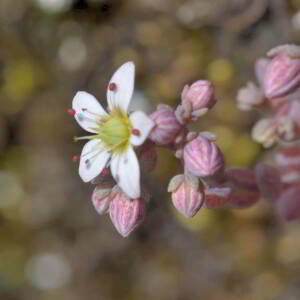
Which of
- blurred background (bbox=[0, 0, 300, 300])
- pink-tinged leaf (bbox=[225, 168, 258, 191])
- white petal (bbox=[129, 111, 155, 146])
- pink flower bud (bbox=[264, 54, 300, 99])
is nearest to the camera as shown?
white petal (bbox=[129, 111, 155, 146])

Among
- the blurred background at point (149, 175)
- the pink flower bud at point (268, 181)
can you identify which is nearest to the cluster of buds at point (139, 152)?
the pink flower bud at point (268, 181)

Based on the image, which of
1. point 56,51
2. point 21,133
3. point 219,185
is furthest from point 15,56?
point 219,185

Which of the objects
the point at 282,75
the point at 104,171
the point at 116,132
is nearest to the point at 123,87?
the point at 116,132

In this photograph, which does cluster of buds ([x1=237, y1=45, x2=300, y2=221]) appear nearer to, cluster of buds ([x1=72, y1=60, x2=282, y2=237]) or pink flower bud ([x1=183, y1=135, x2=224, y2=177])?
cluster of buds ([x1=72, y1=60, x2=282, y2=237])

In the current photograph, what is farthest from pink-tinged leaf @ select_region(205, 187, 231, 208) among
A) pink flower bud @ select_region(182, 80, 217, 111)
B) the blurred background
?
the blurred background

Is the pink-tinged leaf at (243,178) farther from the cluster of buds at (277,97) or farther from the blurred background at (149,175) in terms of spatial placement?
the blurred background at (149,175)
